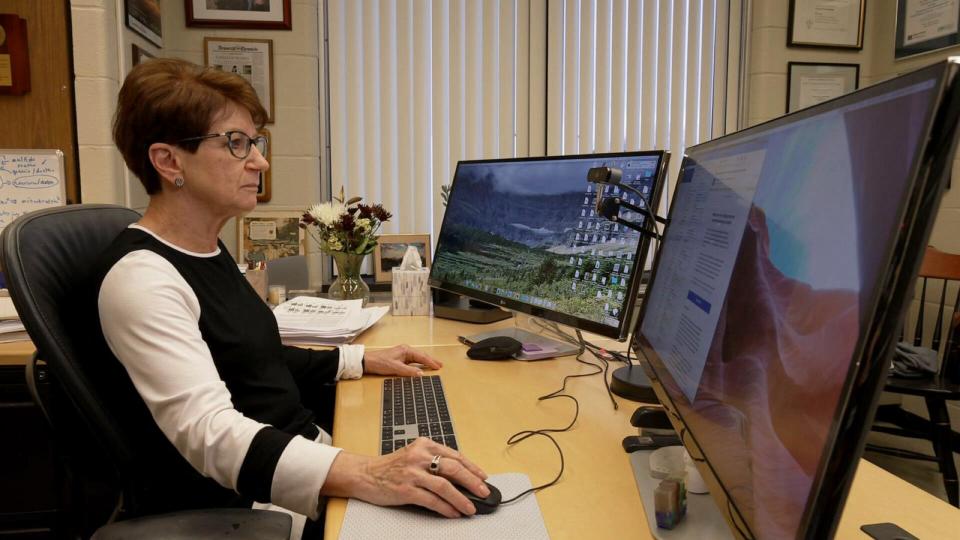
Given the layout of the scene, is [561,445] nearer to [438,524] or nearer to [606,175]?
[438,524]

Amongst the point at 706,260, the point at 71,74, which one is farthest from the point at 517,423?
the point at 71,74

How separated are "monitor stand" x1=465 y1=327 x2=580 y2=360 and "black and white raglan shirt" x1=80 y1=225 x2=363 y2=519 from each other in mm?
571

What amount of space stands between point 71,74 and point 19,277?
65.2 inches

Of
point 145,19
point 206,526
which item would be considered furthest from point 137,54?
point 206,526

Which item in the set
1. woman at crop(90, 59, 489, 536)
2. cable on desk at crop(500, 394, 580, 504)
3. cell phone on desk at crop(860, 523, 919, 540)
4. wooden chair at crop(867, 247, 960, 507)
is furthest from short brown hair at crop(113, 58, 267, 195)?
wooden chair at crop(867, 247, 960, 507)

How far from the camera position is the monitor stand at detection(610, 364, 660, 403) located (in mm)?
1229

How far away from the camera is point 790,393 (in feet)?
1.63

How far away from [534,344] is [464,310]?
0.41m

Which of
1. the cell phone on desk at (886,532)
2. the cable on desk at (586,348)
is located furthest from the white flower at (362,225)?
the cell phone on desk at (886,532)

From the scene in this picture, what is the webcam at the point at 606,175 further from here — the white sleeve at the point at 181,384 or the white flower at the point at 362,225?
the white flower at the point at 362,225

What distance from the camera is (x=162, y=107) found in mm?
1118

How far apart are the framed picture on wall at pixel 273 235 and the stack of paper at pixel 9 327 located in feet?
3.49

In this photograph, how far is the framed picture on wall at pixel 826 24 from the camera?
10.1ft

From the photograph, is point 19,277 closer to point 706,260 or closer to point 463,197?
point 706,260
